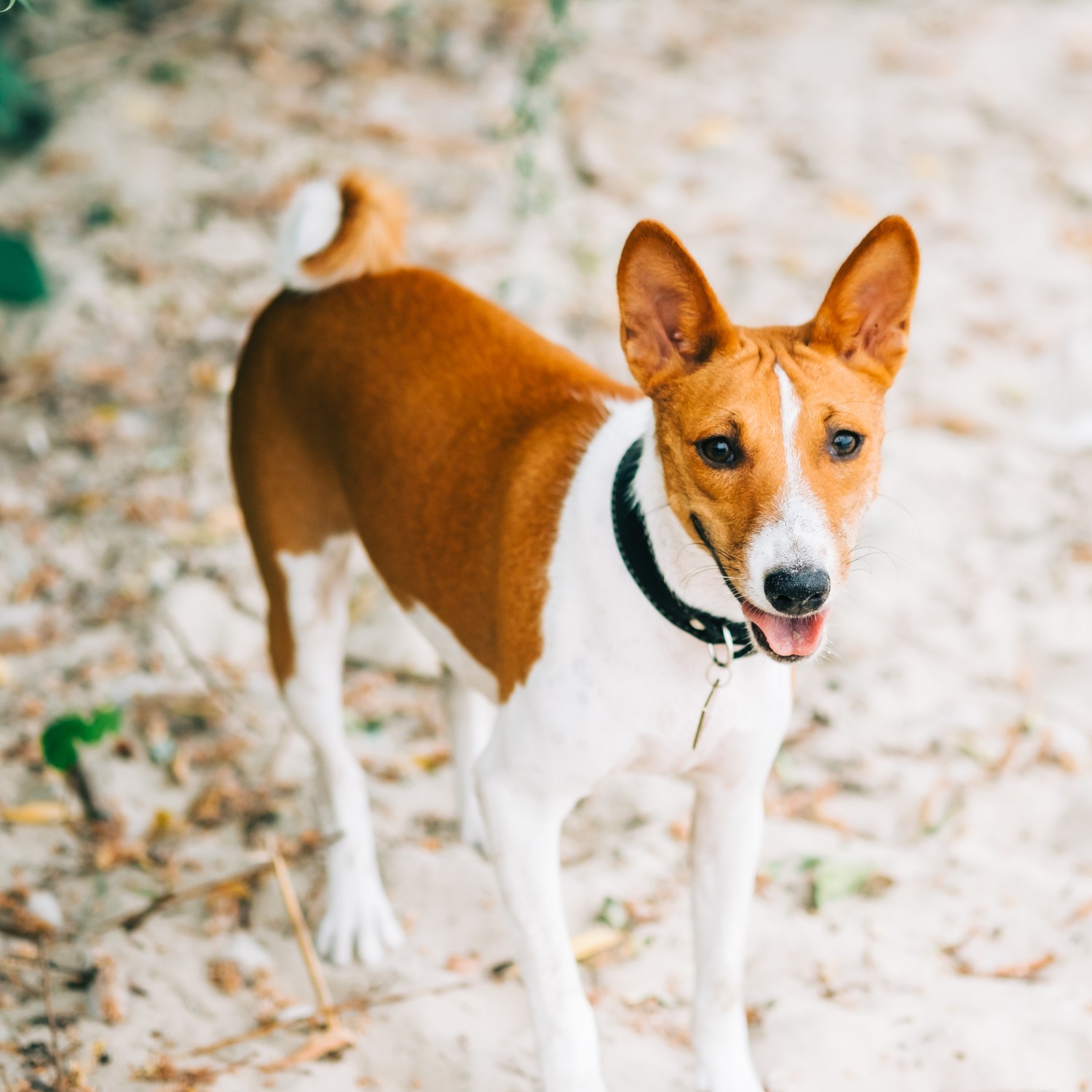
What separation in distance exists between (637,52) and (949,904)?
5487 mm

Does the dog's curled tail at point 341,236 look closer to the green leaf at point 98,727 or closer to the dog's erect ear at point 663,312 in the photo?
the dog's erect ear at point 663,312

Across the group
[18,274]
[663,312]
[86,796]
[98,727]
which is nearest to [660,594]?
→ [663,312]

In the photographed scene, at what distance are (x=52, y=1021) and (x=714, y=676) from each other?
A: 5.40 feet

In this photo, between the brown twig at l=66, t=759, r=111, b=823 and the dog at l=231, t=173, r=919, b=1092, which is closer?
the dog at l=231, t=173, r=919, b=1092

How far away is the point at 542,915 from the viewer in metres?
2.56

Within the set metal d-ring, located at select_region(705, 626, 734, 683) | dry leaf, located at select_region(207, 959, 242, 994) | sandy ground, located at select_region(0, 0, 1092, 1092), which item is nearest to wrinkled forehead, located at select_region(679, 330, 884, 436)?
metal d-ring, located at select_region(705, 626, 734, 683)

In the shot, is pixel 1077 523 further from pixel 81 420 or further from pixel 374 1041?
pixel 81 420

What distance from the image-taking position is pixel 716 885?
270 cm

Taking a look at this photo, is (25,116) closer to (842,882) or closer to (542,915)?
(542,915)

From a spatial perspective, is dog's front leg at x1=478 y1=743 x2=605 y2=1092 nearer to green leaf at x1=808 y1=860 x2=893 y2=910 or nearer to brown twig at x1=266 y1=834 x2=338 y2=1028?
brown twig at x1=266 y1=834 x2=338 y2=1028

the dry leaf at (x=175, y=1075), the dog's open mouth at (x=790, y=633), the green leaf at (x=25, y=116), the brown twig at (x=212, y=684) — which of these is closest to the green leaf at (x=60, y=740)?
the dry leaf at (x=175, y=1075)

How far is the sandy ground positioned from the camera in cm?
295

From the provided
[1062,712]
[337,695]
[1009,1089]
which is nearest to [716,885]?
[1009,1089]

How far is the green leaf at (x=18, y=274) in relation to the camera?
202 inches
